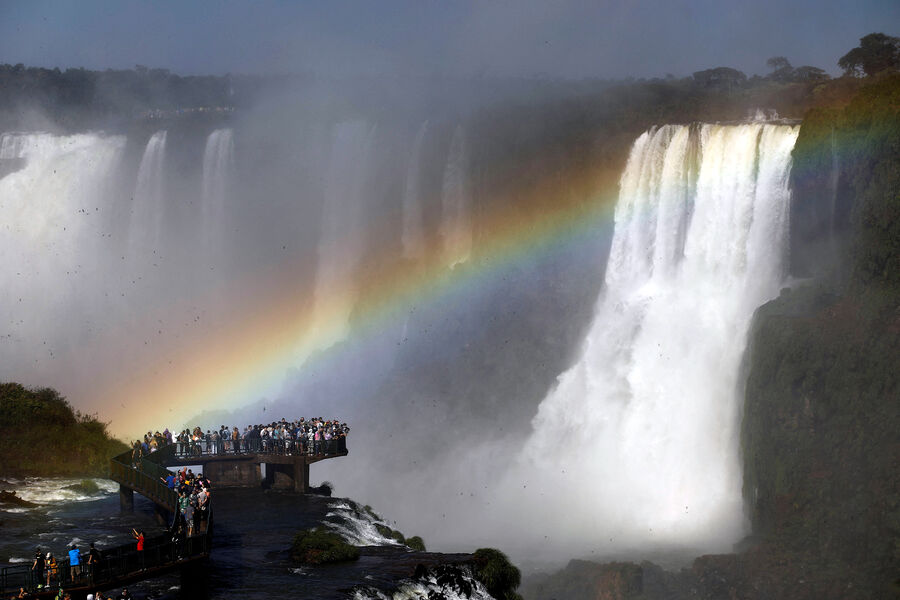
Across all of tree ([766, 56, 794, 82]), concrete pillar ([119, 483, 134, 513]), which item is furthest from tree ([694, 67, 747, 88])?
concrete pillar ([119, 483, 134, 513])

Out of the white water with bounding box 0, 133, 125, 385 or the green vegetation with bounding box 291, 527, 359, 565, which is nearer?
the green vegetation with bounding box 291, 527, 359, 565

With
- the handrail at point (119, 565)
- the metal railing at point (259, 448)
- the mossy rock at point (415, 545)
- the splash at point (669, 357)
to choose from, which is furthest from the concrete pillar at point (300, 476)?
the splash at point (669, 357)

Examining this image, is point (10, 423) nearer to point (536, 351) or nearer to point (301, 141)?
point (536, 351)

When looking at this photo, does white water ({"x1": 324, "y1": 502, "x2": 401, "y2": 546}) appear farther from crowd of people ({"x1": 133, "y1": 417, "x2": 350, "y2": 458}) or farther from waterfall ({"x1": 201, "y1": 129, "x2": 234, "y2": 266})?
waterfall ({"x1": 201, "y1": 129, "x2": 234, "y2": 266})

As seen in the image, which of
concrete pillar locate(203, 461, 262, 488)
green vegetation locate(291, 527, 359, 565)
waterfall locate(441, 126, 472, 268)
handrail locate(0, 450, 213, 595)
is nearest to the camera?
handrail locate(0, 450, 213, 595)

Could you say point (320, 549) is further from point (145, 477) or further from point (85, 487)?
point (85, 487)

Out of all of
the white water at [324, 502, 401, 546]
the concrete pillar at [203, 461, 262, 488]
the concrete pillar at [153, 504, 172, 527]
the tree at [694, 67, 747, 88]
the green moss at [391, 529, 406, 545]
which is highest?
the tree at [694, 67, 747, 88]
